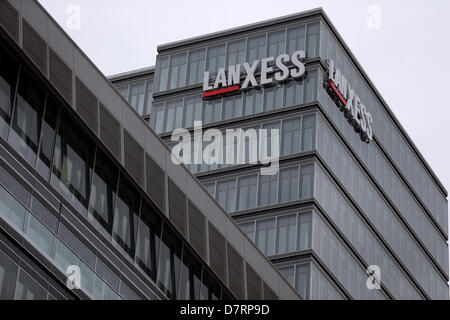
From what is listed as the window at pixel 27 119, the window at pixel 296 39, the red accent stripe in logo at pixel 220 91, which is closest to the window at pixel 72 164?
the window at pixel 27 119

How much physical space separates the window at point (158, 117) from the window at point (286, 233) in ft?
45.0

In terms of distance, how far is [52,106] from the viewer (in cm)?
3859

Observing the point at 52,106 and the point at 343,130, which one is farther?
the point at 343,130

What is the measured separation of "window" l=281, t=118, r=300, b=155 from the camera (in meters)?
91.1

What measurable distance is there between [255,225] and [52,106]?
51.3m

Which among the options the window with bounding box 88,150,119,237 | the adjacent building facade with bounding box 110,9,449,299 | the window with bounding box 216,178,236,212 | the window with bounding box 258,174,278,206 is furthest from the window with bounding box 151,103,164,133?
the window with bounding box 88,150,119,237

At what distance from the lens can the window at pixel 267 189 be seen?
89875 mm

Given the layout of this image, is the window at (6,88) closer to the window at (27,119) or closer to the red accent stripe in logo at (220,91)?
the window at (27,119)

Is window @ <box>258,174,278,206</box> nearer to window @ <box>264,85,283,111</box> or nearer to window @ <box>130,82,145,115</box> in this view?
window @ <box>264,85,283,111</box>

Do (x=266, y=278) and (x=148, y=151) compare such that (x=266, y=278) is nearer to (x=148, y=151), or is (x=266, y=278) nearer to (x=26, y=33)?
(x=148, y=151)

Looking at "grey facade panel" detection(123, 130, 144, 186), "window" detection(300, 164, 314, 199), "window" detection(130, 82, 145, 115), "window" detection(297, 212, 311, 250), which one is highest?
"window" detection(130, 82, 145, 115)

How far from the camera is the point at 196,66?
9844cm

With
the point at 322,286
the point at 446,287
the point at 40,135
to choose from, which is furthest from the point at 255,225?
the point at 40,135

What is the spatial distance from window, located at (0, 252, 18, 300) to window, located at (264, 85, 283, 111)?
60.1 m
